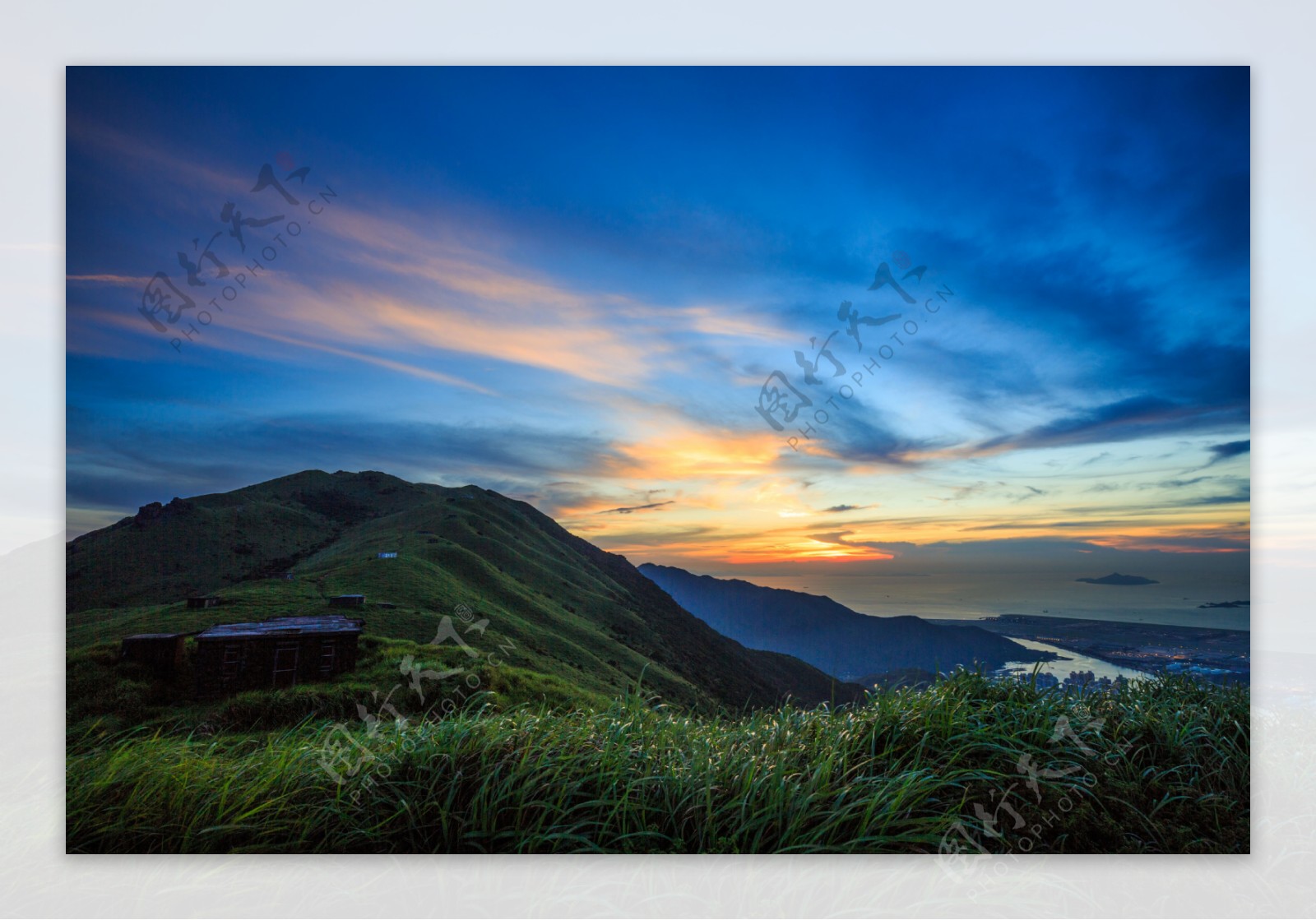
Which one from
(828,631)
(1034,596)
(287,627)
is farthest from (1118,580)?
(287,627)

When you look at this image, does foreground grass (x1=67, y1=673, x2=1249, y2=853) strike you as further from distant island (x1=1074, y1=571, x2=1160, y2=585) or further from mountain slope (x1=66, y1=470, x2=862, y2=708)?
distant island (x1=1074, y1=571, x2=1160, y2=585)

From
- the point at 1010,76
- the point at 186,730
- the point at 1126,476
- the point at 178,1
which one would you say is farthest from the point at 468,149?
the point at 1126,476

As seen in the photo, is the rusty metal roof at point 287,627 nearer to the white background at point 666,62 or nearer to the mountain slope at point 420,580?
the mountain slope at point 420,580

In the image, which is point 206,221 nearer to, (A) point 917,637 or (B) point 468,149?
(B) point 468,149

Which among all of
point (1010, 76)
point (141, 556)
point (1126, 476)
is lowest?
point (141, 556)

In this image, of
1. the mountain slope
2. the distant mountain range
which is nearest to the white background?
the mountain slope

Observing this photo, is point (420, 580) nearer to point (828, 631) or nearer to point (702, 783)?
point (702, 783)
